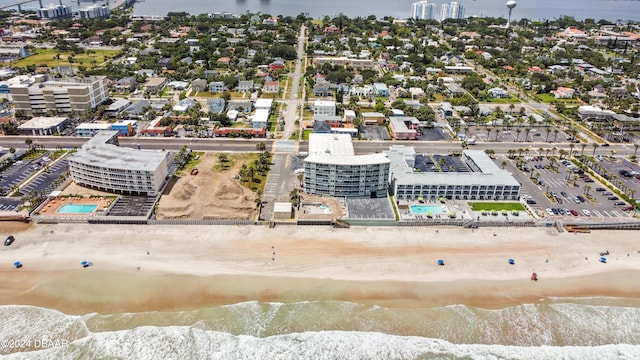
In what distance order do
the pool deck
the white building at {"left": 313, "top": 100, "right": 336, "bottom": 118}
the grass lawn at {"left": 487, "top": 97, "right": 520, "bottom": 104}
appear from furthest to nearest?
1. the grass lawn at {"left": 487, "top": 97, "right": 520, "bottom": 104}
2. the white building at {"left": 313, "top": 100, "right": 336, "bottom": 118}
3. the pool deck

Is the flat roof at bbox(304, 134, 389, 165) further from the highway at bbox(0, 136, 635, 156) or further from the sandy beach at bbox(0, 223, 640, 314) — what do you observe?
the sandy beach at bbox(0, 223, 640, 314)

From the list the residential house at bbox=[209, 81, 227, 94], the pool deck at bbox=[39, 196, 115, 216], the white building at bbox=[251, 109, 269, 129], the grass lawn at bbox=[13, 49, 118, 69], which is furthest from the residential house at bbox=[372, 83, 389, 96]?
the grass lawn at bbox=[13, 49, 118, 69]

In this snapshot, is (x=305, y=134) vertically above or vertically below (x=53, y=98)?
below

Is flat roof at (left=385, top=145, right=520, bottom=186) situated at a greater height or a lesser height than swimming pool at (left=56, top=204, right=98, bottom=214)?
greater

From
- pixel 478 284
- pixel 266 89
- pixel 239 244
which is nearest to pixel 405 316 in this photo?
pixel 478 284

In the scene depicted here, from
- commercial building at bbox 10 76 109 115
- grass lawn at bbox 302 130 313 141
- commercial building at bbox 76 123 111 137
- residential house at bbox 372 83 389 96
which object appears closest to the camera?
commercial building at bbox 76 123 111 137

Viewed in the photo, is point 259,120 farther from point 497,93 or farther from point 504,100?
point 504,100

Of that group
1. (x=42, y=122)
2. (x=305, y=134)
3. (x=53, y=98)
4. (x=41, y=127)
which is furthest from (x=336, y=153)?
(x=53, y=98)

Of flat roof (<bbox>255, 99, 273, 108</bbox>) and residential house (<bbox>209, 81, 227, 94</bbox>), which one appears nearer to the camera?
flat roof (<bbox>255, 99, 273, 108</bbox>)
